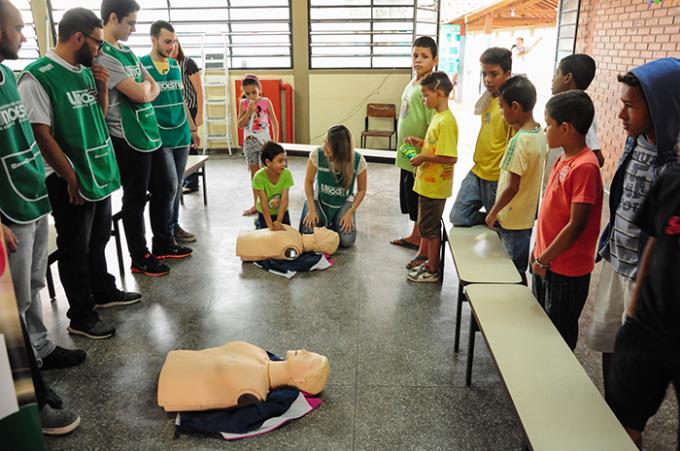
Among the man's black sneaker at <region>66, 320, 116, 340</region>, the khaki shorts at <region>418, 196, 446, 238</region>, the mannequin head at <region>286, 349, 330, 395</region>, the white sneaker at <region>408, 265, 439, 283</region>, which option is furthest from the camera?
the white sneaker at <region>408, 265, 439, 283</region>

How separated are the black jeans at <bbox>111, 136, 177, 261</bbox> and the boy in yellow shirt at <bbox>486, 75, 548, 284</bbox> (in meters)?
2.00

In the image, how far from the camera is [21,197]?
1.93 metres

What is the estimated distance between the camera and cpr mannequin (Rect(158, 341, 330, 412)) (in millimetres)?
2037

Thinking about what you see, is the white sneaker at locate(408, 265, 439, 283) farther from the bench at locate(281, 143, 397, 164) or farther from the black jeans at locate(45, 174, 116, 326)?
the bench at locate(281, 143, 397, 164)

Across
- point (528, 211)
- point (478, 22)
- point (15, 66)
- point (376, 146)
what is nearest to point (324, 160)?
point (528, 211)

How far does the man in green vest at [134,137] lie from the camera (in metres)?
2.77

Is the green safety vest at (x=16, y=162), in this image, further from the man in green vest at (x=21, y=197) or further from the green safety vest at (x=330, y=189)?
the green safety vest at (x=330, y=189)

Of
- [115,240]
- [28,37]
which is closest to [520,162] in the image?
[115,240]

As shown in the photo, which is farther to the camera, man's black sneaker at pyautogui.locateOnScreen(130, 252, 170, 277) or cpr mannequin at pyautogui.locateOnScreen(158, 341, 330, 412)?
man's black sneaker at pyautogui.locateOnScreen(130, 252, 170, 277)

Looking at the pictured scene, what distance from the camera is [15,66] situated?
25.6ft

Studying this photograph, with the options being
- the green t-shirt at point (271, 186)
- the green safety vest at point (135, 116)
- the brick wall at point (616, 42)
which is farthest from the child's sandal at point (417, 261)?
the brick wall at point (616, 42)

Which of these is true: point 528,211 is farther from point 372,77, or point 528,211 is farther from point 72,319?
point 372,77

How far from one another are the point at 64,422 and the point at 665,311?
2047 mm

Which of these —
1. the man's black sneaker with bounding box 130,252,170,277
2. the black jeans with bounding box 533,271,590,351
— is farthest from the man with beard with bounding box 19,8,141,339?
the black jeans with bounding box 533,271,590,351
